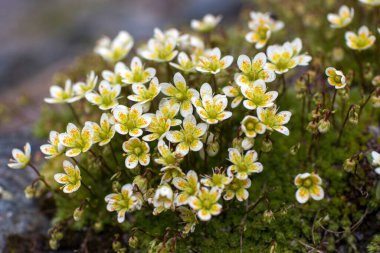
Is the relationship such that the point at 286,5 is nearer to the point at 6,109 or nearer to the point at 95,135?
the point at 95,135

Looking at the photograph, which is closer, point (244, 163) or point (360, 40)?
point (244, 163)

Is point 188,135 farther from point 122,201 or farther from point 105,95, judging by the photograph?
point 105,95

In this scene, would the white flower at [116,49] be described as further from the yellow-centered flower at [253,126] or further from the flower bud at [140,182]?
the yellow-centered flower at [253,126]

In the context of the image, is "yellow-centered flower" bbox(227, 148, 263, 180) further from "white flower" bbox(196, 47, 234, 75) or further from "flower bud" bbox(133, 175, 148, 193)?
"white flower" bbox(196, 47, 234, 75)

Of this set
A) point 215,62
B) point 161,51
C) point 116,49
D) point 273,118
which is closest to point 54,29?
point 116,49

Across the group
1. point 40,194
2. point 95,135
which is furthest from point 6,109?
point 95,135
